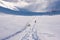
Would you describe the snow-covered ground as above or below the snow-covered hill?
below

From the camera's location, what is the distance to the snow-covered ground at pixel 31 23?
1.24 metres

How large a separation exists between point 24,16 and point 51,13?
29cm

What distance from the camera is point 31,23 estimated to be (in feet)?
4.71

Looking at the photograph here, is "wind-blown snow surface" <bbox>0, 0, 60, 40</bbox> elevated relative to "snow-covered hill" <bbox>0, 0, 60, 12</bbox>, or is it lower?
lower

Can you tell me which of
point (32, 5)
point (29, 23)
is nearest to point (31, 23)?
point (29, 23)

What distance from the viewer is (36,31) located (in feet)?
4.26

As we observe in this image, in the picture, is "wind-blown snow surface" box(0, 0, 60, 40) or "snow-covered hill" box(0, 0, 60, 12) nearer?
"wind-blown snow surface" box(0, 0, 60, 40)

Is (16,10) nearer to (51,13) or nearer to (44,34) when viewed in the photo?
Result: (51,13)

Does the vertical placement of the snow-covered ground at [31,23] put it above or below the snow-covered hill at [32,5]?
below

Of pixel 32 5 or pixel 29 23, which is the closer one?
pixel 29 23

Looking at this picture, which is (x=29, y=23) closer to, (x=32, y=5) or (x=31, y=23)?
(x=31, y=23)

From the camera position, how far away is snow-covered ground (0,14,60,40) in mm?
1238

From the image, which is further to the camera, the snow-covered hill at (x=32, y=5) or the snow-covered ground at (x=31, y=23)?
the snow-covered hill at (x=32, y=5)

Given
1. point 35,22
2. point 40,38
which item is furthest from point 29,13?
point 40,38
